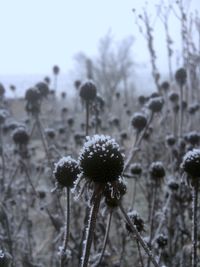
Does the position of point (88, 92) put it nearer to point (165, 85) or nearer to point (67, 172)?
point (67, 172)

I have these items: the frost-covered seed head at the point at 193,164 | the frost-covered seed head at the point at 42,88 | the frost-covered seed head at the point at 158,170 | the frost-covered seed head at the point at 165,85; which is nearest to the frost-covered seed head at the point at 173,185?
the frost-covered seed head at the point at 158,170

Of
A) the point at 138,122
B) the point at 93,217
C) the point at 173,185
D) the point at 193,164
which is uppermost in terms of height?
the point at 138,122

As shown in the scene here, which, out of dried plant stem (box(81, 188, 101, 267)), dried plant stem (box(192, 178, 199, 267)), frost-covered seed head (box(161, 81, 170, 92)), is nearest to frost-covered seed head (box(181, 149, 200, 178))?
dried plant stem (box(192, 178, 199, 267))

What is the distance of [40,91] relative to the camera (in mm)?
5043

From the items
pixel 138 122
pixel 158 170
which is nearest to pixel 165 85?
pixel 138 122

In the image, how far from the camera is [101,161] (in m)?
1.82

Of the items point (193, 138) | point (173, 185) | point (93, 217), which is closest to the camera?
point (93, 217)

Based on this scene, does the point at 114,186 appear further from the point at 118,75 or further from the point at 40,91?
the point at 118,75

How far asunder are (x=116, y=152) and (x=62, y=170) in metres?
0.58

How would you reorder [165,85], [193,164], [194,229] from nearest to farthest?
[194,229]
[193,164]
[165,85]

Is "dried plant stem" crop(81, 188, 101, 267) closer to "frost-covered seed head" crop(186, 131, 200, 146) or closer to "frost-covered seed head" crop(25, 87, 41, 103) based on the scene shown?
"frost-covered seed head" crop(186, 131, 200, 146)

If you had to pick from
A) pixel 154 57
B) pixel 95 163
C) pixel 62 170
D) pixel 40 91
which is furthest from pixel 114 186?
pixel 154 57

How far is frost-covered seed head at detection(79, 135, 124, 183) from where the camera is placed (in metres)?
1.82

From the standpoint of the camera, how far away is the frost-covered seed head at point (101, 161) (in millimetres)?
1821
